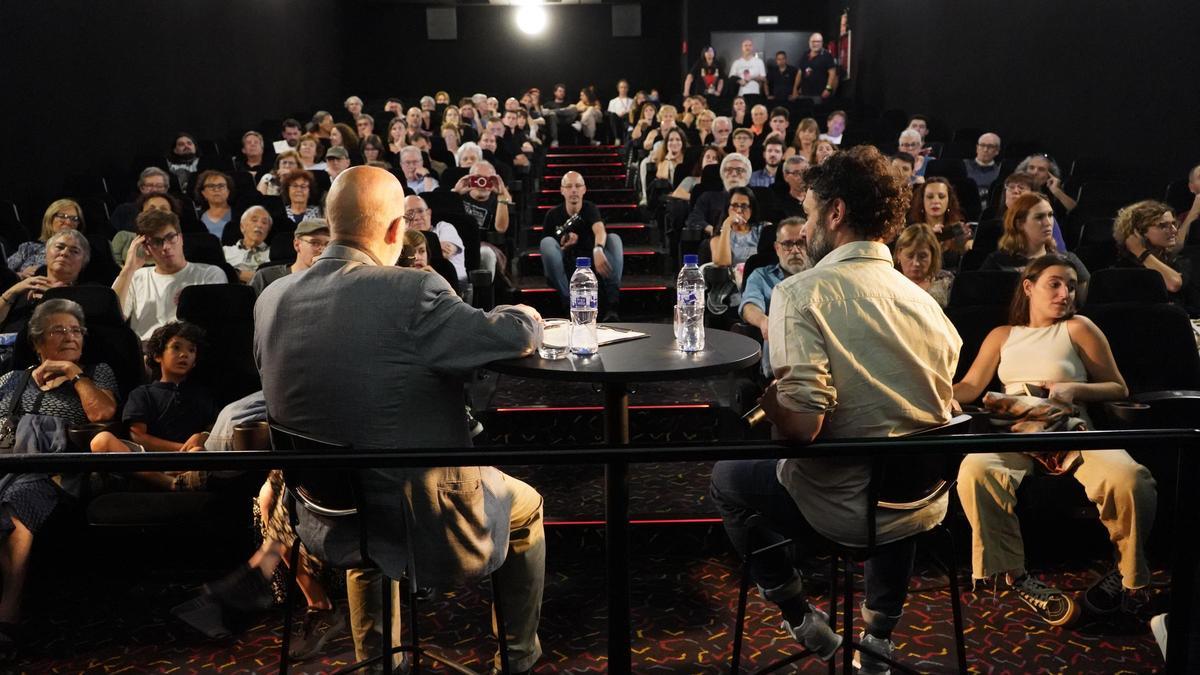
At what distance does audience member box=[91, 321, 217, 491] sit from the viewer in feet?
10.5

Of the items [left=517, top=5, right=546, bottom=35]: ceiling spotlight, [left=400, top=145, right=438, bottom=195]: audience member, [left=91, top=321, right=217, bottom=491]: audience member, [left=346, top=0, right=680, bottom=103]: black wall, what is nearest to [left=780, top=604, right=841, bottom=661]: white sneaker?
[left=91, top=321, right=217, bottom=491]: audience member

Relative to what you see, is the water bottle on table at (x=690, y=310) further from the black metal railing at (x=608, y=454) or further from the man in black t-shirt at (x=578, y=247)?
the man in black t-shirt at (x=578, y=247)

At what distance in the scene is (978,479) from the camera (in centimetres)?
284

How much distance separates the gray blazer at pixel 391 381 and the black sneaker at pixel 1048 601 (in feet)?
5.31

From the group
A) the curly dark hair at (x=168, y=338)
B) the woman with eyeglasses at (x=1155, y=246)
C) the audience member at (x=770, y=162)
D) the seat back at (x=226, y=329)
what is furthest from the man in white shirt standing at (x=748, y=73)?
the curly dark hair at (x=168, y=338)

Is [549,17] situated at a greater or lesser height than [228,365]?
greater

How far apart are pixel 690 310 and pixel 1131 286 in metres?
2.13

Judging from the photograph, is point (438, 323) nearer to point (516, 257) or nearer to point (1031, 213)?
point (1031, 213)

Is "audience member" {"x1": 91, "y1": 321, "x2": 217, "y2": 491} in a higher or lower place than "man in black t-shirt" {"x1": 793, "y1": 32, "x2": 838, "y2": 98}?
lower

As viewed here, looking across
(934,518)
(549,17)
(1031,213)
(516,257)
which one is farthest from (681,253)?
(549,17)

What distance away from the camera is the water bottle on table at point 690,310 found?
7.86 ft

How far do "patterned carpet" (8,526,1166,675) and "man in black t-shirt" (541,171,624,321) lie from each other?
105 inches

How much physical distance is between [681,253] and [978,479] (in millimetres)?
3318

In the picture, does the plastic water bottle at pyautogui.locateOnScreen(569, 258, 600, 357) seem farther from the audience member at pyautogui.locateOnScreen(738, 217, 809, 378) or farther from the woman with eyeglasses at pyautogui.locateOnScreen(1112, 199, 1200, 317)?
the woman with eyeglasses at pyautogui.locateOnScreen(1112, 199, 1200, 317)
